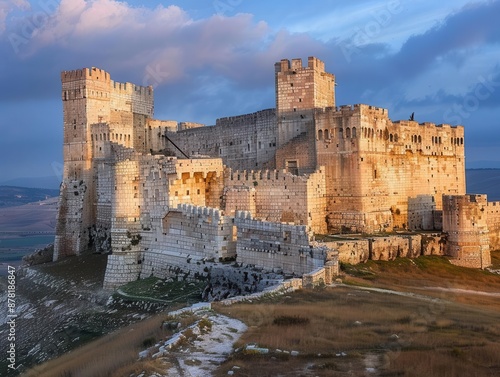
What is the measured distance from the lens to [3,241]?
119750mm

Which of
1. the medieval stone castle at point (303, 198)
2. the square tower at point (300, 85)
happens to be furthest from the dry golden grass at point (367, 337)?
the square tower at point (300, 85)

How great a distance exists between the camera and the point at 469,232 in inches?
1369

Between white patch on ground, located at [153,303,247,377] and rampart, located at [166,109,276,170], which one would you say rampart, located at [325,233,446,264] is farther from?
white patch on ground, located at [153,303,247,377]

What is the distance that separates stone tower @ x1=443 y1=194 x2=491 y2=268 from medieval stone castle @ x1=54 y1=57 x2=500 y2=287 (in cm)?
6

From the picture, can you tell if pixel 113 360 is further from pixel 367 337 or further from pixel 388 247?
pixel 388 247

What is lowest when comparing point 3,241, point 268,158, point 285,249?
point 3,241

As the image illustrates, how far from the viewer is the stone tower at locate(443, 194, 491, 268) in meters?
34.6

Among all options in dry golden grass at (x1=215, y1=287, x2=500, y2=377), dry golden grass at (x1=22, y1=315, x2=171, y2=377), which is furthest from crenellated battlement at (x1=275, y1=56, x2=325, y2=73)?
dry golden grass at (x1=22, y1=315, x2=171, y2=377)

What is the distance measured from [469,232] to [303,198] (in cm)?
1021

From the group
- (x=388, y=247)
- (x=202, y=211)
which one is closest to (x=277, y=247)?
(x=202, y=211)

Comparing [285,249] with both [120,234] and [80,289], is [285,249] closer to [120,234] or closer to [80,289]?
[120,234]

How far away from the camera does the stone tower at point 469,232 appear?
34.6 meters

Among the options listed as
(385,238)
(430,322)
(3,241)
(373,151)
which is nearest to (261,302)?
(430,322)

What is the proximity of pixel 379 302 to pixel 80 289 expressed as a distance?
73.5ft
